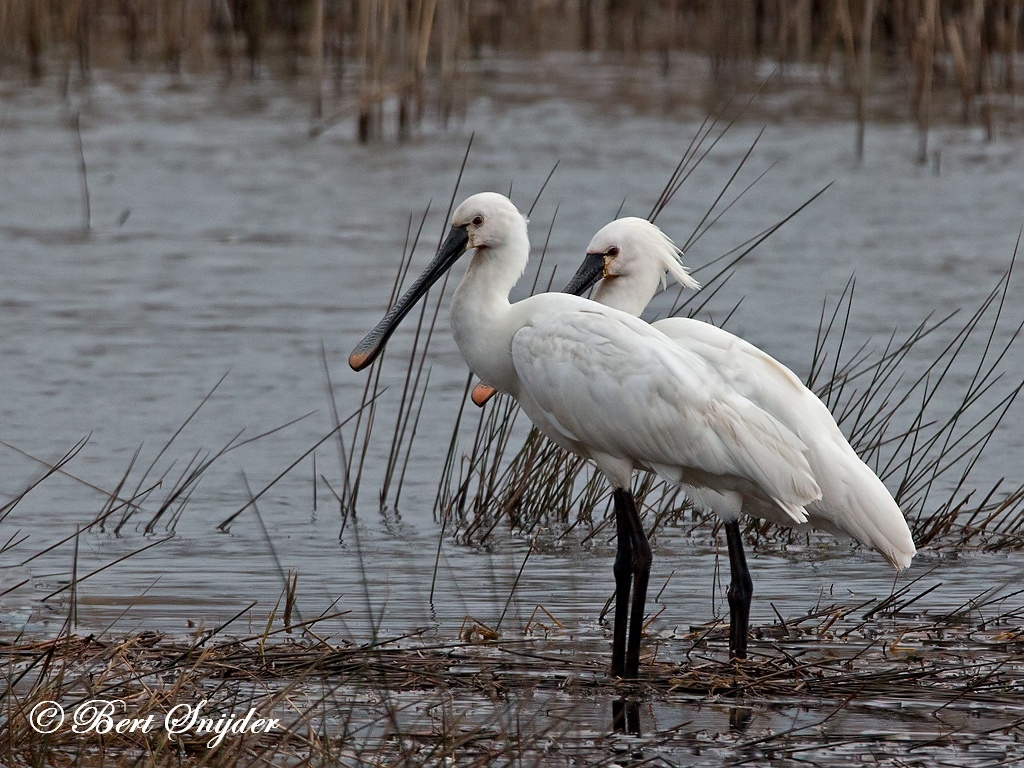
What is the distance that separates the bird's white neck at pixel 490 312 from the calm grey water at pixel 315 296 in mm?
844

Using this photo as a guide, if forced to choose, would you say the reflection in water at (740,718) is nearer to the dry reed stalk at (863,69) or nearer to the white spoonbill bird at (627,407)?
the white spoonbill bird at (627,407)

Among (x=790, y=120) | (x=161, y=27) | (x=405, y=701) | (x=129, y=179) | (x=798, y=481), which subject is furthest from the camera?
(x=161, y=27)

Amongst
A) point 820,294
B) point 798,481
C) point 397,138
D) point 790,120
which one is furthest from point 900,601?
point 790,120

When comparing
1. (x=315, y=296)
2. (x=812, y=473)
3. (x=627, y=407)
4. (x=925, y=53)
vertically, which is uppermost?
(x=925, y=53)

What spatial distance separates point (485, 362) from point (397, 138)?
13249 mm

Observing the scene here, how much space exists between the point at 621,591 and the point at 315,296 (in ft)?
26.4

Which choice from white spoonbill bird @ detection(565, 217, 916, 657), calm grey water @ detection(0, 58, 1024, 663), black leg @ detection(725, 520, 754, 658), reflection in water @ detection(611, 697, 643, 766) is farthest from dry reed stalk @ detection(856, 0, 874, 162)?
reflection in water @ detection(611, 697, 643, 766)

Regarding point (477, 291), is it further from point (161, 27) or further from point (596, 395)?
point (161, 27)

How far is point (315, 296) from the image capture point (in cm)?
1360

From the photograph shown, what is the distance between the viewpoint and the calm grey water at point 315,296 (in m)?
6.88

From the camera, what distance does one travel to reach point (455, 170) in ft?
58.1

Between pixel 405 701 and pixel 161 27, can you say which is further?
pixel 161 27

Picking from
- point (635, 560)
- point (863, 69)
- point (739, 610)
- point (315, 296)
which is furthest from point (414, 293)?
point (863, 69)

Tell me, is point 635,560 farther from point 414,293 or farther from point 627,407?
point 414,293
